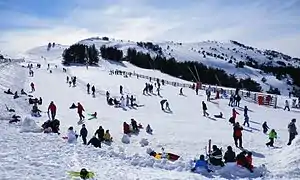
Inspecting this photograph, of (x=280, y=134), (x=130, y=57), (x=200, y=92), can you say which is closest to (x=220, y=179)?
(x=280, y=134)

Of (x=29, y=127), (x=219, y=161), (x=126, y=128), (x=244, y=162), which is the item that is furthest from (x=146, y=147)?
(x=244, y=162)

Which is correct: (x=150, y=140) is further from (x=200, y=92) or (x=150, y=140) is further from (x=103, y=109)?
(x=200, y=92)

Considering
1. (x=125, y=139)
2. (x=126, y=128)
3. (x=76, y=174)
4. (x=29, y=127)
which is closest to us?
(x=76, y=174)

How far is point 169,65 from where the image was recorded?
113 meters

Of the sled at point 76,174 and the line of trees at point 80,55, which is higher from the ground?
the line of trees at point 80,55

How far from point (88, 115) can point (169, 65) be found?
8059 centimetres

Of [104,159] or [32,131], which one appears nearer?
[104,159]

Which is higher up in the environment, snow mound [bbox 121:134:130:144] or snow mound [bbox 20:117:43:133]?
snow mound [bbox 20:117:43:133]

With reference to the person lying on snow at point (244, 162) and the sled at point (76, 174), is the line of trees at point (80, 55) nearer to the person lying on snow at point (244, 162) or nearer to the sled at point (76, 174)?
the person lying on snow at point (244, 162)

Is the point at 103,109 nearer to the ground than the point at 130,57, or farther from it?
nearer to the ground

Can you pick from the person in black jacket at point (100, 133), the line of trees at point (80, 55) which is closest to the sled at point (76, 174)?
the person in black jacket at point (100, 133)

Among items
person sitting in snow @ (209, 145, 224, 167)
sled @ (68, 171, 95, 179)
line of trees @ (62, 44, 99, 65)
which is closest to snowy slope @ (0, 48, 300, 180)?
sled @ (68, 171, 95, 179)

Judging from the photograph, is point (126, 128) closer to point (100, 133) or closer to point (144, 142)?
point (100, 133)

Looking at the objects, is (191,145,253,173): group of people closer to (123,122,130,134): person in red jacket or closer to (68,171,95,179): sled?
(68,171,95,179): sled
